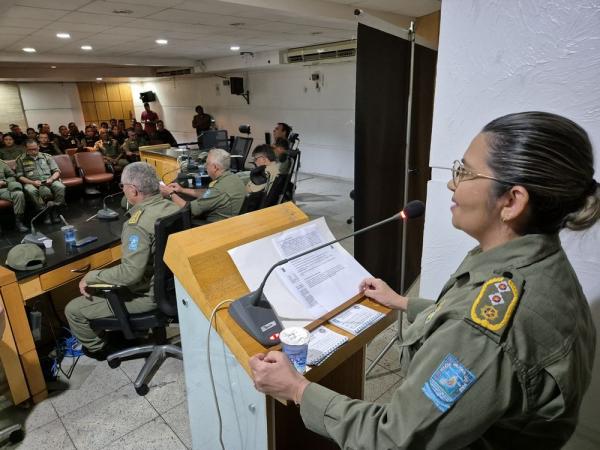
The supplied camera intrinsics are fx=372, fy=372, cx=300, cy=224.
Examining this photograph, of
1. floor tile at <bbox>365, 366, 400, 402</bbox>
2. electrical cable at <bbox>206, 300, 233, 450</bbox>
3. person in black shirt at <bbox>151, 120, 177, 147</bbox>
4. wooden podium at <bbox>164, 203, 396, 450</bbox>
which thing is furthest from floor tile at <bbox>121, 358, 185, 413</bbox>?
person in black shirt at <bbox>151, 120, 177, 147</bbox>

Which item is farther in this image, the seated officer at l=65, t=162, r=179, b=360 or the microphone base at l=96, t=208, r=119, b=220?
the microphone base at l=96, t=208, r=119, b=220

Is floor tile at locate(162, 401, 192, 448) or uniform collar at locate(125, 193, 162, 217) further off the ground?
uniform collar at locate(125, 193, 162, 217)

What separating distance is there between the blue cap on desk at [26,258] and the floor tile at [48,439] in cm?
81

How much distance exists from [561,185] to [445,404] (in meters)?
0.43

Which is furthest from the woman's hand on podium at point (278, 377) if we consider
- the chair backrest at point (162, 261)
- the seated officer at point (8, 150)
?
the seated officer at point (8, 150)

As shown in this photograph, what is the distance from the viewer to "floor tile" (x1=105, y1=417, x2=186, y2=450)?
1741mm

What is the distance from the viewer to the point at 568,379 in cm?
62

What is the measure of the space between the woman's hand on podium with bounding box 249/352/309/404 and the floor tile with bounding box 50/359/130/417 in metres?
1.69

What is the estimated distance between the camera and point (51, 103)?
450 inches

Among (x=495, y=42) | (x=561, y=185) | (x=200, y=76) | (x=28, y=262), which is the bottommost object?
(x=28, y=262)

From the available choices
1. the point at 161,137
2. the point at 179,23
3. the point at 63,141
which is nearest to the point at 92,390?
the point at 179,23

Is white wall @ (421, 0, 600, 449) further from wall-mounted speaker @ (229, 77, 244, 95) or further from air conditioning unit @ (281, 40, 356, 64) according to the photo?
wall-mounted speaker @ (229, 77, 244, 95)

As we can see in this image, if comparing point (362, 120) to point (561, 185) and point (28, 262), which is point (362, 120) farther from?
point (28, 262)

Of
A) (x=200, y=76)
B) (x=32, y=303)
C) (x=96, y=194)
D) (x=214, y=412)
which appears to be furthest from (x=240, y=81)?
(x=214, y=412)
